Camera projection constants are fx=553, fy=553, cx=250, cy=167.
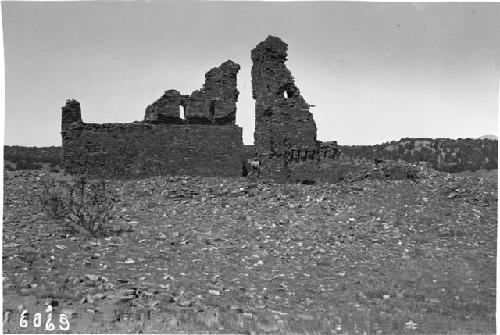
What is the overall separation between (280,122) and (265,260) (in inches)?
408

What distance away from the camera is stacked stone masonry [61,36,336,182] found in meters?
20.1

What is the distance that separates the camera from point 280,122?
21.2 meters

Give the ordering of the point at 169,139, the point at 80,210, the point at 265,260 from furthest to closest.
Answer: the point at 169,139 < the point at 80,210 < the point at 265,260

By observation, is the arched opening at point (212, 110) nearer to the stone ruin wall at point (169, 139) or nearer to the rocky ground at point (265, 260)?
the stone ruin wall at point (169, 139)

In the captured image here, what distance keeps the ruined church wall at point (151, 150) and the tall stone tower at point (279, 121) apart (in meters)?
1.17

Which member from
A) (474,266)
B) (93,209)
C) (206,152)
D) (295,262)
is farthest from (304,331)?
(206,152)

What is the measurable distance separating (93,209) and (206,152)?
6.23 metres

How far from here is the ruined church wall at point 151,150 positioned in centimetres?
2000

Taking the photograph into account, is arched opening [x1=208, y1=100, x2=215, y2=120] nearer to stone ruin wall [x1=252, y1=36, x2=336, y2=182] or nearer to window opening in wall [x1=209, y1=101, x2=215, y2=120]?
window opening in wall [x1=209, y1=101, x2=215, y2=120]

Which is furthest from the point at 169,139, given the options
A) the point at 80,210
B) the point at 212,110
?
the point at 80,210

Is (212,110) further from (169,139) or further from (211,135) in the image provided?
(169,139)

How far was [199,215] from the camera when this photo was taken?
49.6ft

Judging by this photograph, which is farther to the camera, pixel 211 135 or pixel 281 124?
pixel 281 124

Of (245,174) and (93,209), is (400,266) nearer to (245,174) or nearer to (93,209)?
(93,209)
